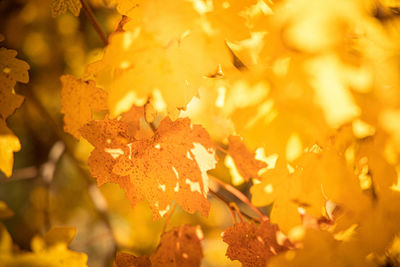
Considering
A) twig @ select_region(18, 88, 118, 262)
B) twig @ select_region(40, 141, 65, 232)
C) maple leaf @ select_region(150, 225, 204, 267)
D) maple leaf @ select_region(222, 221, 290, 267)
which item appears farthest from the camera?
twig @ select_region(40, 141, 65, 232)

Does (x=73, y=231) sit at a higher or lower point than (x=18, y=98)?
lower

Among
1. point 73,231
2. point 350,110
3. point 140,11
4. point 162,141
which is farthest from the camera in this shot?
point 73,231

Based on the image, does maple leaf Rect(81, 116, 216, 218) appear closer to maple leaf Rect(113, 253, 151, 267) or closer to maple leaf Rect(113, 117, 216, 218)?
maple leaf Rect(113, 117, 216, 218)

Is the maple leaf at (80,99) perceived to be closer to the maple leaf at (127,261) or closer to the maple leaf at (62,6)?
the maple leaf at (62,6)

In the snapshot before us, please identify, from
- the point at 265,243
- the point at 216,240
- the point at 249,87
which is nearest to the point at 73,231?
the point at 265,243

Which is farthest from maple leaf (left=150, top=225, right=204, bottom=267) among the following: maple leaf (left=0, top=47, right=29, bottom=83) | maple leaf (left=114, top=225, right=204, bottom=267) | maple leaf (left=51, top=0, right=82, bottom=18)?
maple leaf (left=51, top=0, right=82, bottom=18)

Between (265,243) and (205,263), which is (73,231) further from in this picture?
(205,263)

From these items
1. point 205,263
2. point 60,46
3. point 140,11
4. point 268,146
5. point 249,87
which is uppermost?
point 140,11

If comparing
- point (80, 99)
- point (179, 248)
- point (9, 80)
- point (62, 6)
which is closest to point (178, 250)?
point (179, 248)

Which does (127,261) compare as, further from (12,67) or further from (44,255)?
(12,67)
